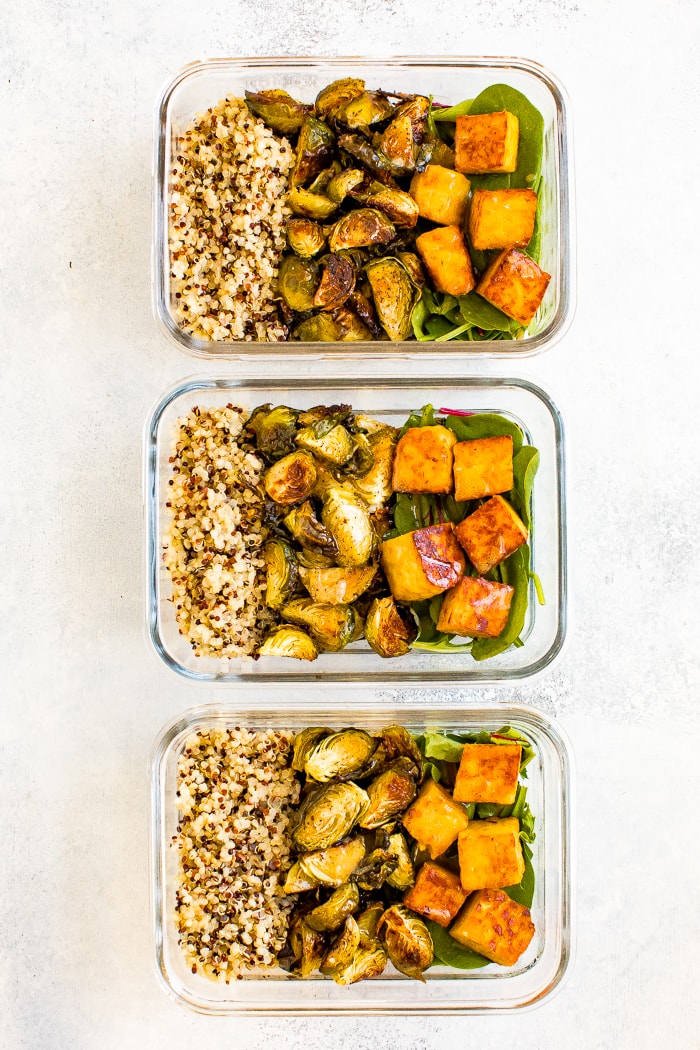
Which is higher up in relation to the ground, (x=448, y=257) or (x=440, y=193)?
(x=440, y=193)

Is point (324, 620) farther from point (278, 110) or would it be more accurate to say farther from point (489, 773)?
point (278, 110)

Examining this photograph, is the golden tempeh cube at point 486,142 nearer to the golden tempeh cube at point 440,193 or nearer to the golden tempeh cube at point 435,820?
the golden tempeh cube at point 440,193

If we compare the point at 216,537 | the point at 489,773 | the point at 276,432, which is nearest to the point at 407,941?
the point at 489,773

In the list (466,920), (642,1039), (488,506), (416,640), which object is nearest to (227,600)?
(416,640)

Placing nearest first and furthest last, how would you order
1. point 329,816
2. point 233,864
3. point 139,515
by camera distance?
point 329,816
point 233,864
point 139,515

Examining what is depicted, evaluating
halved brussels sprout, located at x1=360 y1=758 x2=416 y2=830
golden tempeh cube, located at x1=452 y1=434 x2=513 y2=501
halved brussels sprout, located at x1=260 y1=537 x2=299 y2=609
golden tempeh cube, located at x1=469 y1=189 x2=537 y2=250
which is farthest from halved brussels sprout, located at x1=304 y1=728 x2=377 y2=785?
golden tempeh cube, located at x1=469 y1=189 x2=537 y2=250

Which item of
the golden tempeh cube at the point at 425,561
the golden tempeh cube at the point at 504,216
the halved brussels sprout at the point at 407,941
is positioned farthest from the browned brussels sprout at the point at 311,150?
the halved brussels sprout at the point at 407,941
